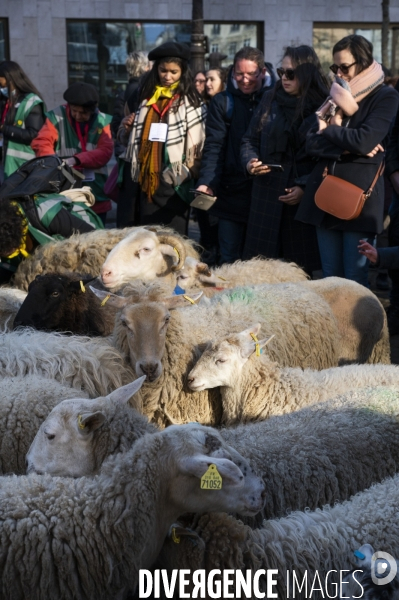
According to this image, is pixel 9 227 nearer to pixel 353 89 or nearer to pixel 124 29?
pixel 353 89

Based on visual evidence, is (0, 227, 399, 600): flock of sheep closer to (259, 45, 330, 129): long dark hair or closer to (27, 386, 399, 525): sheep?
(27, 386, 399, 525): sheep

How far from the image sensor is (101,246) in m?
5.58

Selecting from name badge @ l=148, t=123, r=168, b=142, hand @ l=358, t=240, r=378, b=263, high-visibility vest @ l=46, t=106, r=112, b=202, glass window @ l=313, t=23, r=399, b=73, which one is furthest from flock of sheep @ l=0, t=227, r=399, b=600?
glass window @ l=313, t=23, r=399, b=73

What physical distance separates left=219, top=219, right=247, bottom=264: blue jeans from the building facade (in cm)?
979

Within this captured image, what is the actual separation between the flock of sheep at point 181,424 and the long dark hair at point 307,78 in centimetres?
130

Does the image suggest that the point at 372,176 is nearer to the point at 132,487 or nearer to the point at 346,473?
the point at 346,473

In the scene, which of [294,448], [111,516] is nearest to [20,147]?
[294,448]

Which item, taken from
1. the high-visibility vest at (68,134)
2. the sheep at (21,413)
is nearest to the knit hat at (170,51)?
the high-visibility vest at (68,134)

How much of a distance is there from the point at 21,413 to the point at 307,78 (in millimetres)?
3529

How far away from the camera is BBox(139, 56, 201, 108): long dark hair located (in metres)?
6.31

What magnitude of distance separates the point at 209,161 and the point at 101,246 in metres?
1.39

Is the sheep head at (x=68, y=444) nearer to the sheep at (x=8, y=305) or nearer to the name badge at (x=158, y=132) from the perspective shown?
the sheep at (x=8, y=305)

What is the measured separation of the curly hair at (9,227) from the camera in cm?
551

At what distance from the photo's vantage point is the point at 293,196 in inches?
234
